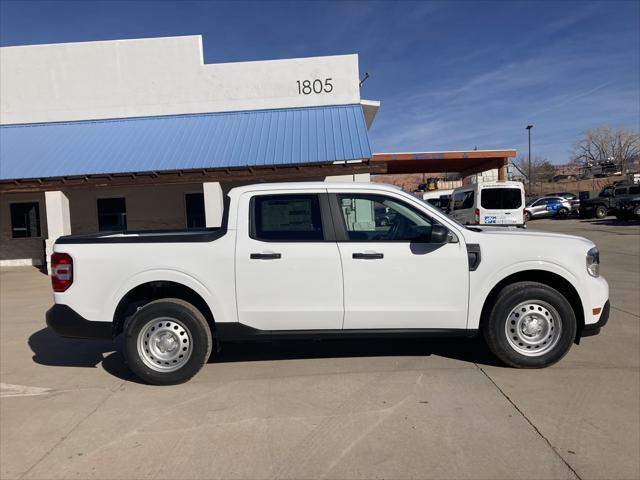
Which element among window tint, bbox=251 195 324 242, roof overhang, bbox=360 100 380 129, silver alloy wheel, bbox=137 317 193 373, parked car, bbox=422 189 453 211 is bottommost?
silver alloy wheel, bbox=137 317 193 373

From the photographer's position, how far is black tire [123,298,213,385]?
15.9ft

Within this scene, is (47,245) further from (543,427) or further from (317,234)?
(543,427)

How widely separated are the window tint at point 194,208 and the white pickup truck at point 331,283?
1250 centimetres

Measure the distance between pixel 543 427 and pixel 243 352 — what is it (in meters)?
3.40

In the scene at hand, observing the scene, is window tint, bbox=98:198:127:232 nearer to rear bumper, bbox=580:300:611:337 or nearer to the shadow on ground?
the shadow on ground

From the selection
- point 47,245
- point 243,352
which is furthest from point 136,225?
point 243,352

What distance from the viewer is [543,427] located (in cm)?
374

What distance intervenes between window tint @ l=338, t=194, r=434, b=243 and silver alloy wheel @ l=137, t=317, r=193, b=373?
197 cm

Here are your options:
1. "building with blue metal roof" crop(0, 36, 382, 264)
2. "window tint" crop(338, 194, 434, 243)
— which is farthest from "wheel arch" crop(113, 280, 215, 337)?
"building with blue metal roof" crop(0, 36, 382, 264)

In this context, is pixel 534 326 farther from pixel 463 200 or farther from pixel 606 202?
pixel 606 202

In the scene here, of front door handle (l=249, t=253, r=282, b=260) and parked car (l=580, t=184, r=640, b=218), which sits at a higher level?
parked car (l=580, t=184, r=640, b=218)

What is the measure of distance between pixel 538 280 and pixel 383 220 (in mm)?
1723

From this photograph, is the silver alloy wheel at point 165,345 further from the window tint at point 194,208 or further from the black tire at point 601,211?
the black tire at point 601,211

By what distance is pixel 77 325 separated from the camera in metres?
4.92
